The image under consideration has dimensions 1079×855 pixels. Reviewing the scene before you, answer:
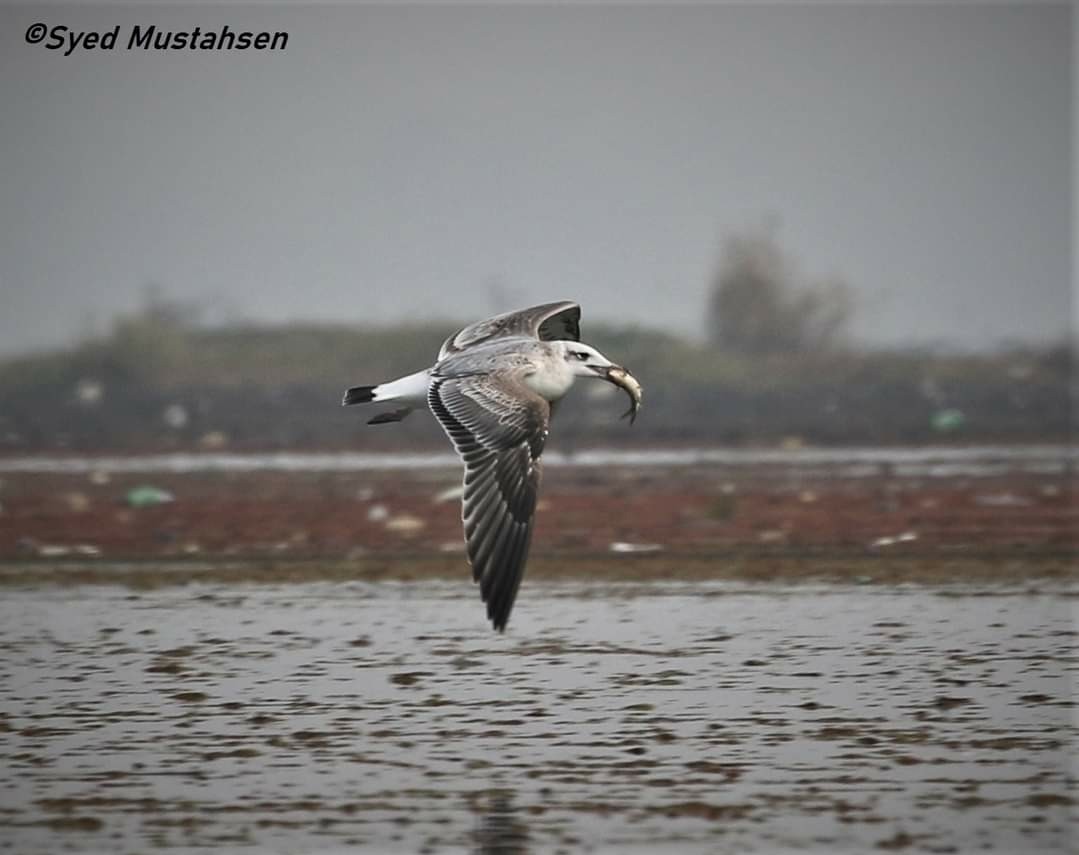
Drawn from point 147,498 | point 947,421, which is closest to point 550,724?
point 147,498

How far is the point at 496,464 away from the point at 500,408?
15.0 inches

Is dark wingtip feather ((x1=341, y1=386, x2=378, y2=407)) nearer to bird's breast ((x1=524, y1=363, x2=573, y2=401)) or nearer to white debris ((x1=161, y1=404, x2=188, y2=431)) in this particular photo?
bird's breast ((x1=524, y1=363, x2=573, y2=401))

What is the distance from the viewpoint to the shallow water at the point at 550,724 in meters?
7.56

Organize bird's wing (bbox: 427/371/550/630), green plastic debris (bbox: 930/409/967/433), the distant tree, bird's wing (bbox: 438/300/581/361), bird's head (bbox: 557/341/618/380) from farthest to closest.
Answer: the distant tree → green plastic debris (bbox: 930/409/967/433) → bird's wing (bbox: 438/300/581/361) → bird's head (bbox: 557/341/618/380) → bird's wing (bbox: 427/371/550/630)

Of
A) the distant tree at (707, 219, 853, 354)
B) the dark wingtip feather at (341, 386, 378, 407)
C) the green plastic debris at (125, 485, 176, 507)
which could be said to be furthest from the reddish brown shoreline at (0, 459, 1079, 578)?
the distant tree at (707, 219, 853, 354)

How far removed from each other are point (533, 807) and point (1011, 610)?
564cm

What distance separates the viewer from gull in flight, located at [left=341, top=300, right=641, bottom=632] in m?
9.63

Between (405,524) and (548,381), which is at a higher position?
(548,381)

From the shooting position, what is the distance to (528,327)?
11477mm

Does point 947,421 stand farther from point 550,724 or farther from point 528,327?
point 550,724

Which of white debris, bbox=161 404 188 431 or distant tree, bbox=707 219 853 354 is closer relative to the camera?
white debris, bbox=161 404 188 431

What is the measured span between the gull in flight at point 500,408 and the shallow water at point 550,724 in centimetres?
77

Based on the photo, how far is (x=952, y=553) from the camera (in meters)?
15.4

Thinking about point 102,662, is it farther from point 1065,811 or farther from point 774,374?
point 774,374
